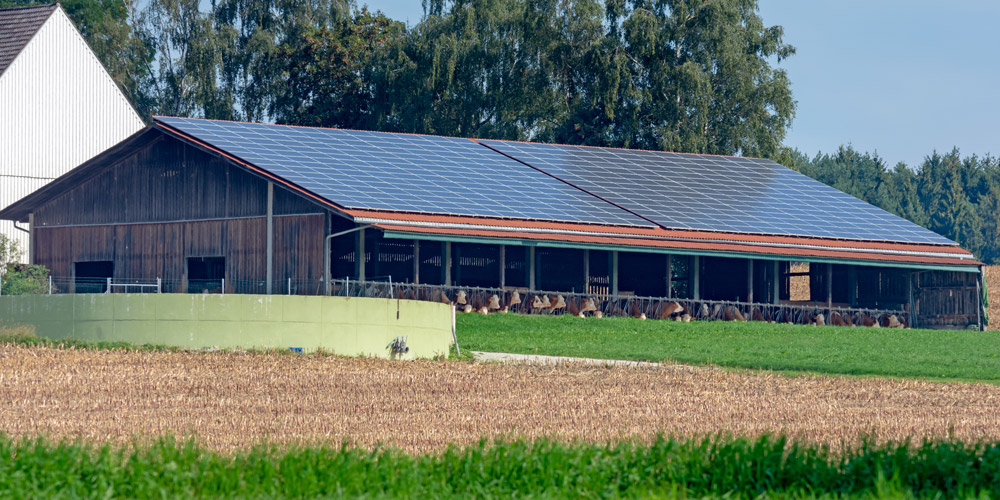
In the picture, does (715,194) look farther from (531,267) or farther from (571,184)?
(531,267)

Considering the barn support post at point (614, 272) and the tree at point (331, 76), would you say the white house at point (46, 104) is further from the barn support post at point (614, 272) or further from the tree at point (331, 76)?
the barn support post at point (614, 272)

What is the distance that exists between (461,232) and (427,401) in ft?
56.1

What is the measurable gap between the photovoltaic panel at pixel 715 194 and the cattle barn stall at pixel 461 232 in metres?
0.14

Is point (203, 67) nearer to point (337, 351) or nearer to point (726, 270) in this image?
point (726, 270)

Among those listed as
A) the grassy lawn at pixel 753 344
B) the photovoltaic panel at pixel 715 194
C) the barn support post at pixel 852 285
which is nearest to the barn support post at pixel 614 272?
the photovoltaic panel at pixel 715 194

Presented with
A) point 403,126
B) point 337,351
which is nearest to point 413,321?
point 337,351

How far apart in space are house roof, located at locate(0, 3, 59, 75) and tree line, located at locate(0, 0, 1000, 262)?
1387 centimetres

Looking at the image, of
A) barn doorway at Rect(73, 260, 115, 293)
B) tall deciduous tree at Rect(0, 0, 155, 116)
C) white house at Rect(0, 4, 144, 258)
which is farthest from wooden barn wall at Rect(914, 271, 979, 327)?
tall deciduous tree at Rect(0, 0, 155, 116)

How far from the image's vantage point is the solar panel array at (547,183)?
40438mm

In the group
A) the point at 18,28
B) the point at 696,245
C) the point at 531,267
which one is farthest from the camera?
the point at 18,28

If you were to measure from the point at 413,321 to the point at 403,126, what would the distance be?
34.5 m

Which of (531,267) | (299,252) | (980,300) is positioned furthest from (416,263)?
(980,300)

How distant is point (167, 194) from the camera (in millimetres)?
42719

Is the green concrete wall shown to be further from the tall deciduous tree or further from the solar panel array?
the tall deciduous tree
